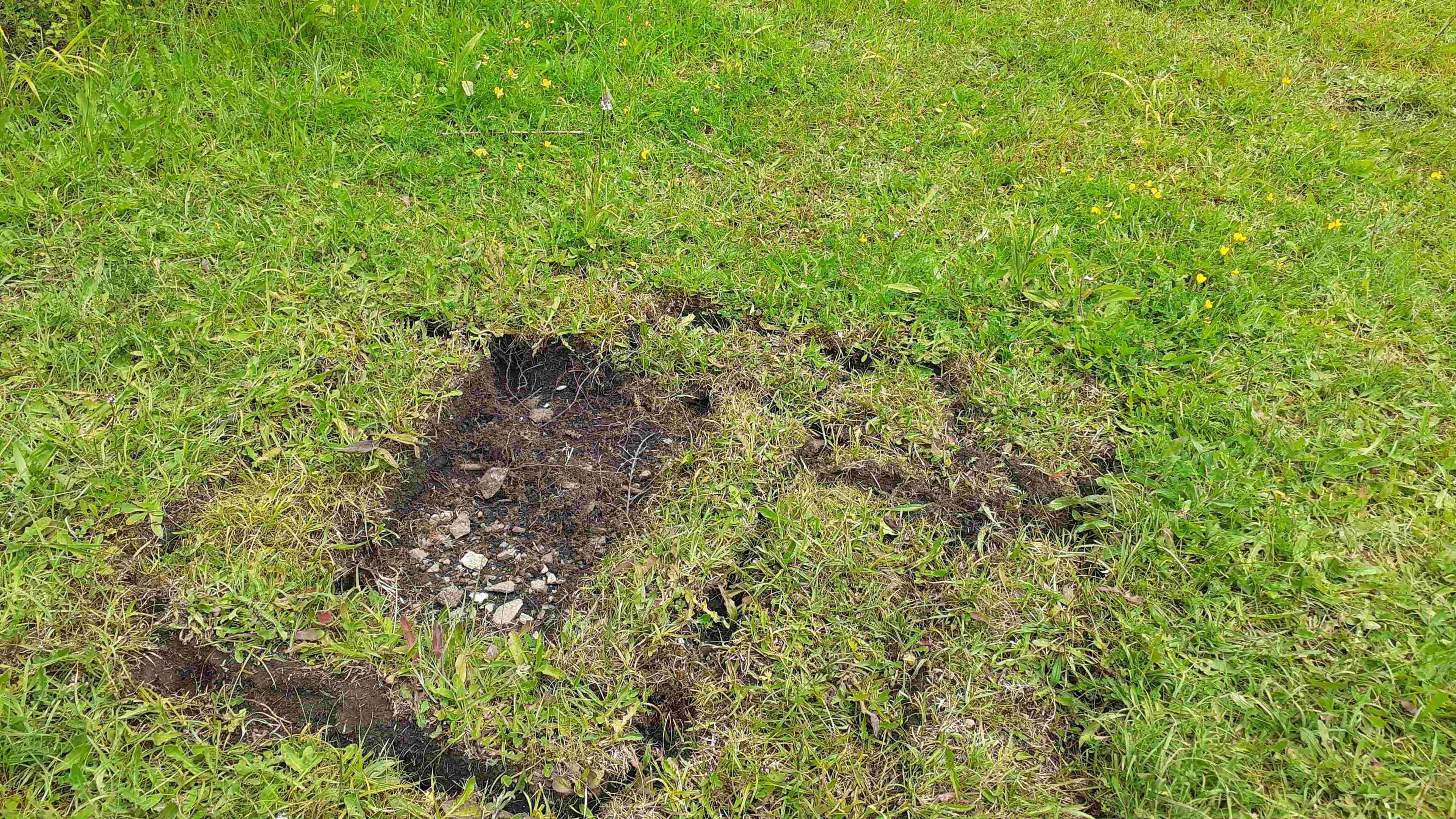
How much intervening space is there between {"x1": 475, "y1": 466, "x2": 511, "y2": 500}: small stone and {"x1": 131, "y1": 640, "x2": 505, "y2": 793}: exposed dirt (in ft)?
2.02

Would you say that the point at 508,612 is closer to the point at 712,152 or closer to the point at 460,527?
the point at 460,527

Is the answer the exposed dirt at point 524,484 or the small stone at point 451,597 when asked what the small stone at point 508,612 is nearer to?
the exposed dirt at point 524,484

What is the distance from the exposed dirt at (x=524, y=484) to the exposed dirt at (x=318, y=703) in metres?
0.29

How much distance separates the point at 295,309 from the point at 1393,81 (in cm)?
527

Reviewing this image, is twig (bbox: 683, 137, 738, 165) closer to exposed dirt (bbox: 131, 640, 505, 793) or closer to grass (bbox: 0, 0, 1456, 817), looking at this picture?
grass (bbox: 0, 0, 1456, 817)

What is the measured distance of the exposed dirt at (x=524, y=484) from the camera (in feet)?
7.72

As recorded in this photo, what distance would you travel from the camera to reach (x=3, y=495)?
7.45ft

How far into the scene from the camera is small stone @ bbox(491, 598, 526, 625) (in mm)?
2277

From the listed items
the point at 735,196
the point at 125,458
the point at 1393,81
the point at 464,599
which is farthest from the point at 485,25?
the point at 1393,81

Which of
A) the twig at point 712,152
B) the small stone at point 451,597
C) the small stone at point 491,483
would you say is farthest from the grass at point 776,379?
the small stone at point 491,483

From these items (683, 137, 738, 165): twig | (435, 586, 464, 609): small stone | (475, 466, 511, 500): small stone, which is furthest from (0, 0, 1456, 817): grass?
(475, 466, 511, 500): small stone

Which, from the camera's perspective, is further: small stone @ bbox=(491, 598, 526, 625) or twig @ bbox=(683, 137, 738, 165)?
twig @ bbox=(683, 137, 738, 165)

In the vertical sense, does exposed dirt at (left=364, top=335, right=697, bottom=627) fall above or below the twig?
below

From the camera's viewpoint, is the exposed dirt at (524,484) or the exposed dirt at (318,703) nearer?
the exposed dirt at (318,703)
